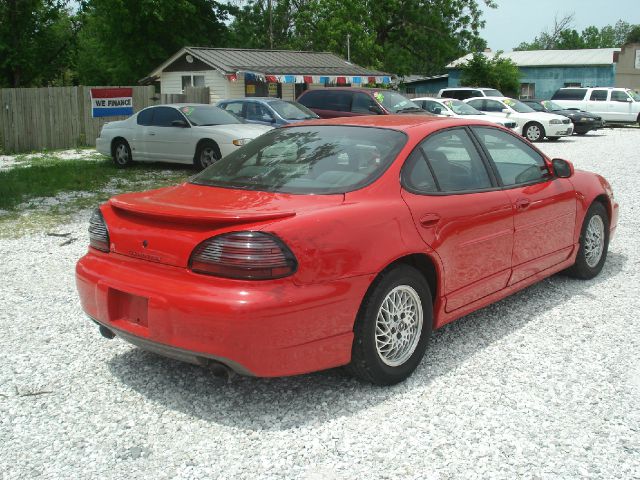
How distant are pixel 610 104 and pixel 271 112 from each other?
2066 cm

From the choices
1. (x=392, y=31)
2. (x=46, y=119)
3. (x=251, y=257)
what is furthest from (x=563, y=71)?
(x=251, y=257)

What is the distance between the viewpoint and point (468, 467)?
3072 millimetres

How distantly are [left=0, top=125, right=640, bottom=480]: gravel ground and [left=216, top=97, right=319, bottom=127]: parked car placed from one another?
11138 mm

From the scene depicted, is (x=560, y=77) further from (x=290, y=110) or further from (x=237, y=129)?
(x=237, y=129)

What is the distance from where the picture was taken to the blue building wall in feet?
162

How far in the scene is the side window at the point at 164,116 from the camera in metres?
14.1

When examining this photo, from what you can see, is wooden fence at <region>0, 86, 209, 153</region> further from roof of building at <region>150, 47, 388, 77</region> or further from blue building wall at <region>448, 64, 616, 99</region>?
blue building wall at <region>448, 64, 616, 99</region>

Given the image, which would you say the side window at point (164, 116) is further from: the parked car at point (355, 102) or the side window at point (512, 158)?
the side window at point (512, 158)

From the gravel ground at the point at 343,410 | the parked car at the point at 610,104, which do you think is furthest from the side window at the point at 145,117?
the parked car at the point at 610,104

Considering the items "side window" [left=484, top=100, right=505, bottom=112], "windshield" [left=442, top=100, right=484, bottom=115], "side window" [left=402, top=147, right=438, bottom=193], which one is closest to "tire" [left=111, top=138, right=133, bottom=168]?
"side window" [left=402, top=147, right=438, bottom=193]

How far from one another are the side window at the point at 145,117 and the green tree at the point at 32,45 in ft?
62.3

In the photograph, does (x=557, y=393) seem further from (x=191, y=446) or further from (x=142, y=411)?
(x=142, y=411)

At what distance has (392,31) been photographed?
1795 inches

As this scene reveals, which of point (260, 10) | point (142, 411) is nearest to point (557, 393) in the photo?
point (142, 411)
